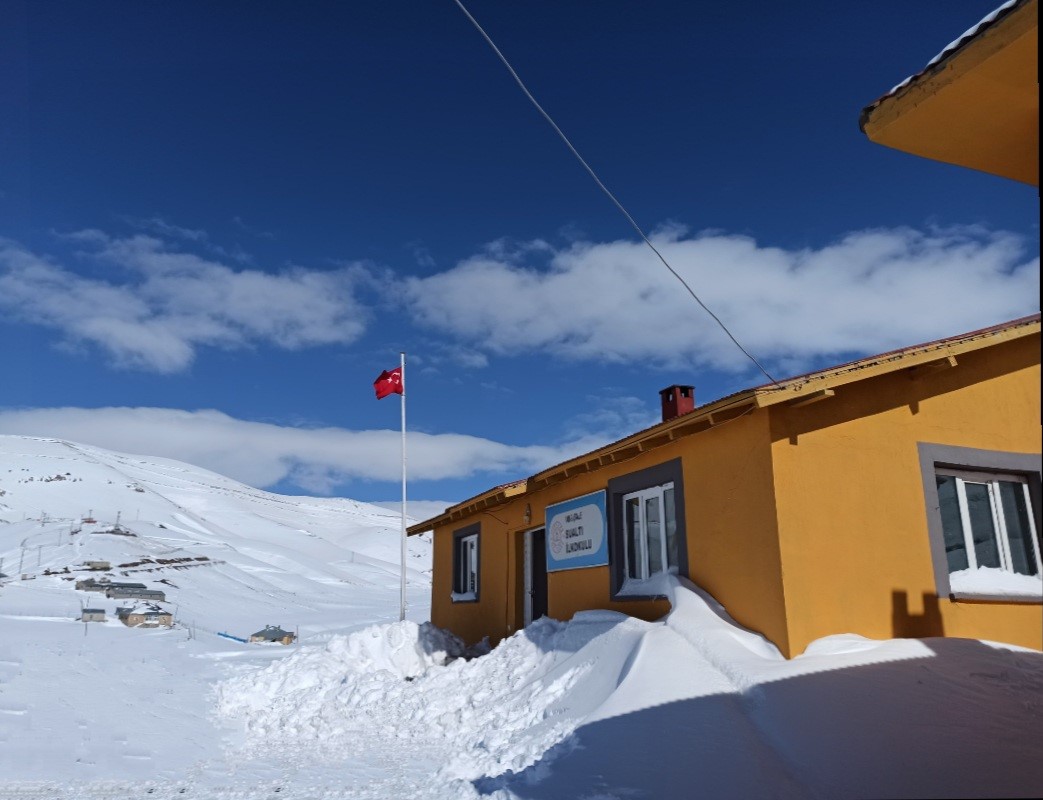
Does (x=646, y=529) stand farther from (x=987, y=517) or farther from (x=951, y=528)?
(x=987, y=517)

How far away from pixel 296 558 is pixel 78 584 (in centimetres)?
2427

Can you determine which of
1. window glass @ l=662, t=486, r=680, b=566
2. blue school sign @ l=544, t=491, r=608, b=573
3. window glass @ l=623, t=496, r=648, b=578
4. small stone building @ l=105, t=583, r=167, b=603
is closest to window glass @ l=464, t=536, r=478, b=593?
blue school sign @ l=544, t=491, r=608, b=573

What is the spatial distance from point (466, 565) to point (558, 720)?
10317mm

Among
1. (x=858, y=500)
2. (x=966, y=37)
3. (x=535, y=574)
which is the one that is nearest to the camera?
(x=966, y=37)

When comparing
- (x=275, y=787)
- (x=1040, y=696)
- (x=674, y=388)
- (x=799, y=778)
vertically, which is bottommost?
(x=275, y=787)

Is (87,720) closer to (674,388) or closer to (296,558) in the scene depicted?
(674,388)

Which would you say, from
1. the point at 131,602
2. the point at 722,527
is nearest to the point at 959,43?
the point at 722,527

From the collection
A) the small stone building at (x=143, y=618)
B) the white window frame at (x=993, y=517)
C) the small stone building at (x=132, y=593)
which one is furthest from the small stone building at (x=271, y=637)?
the white window frame at (x=993, y=517)

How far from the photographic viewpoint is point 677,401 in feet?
39.3

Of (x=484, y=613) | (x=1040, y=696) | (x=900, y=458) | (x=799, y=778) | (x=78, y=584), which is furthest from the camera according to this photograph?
(x=78, y=584)

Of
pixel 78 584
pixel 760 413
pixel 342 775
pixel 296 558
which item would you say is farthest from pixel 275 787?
pixel 296 558

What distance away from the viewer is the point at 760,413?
27.3 ft

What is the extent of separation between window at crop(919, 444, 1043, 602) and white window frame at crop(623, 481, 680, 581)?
125 inches

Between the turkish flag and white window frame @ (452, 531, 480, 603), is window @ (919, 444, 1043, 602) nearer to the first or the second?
white window frame @ (452, 531, 480, 603)
